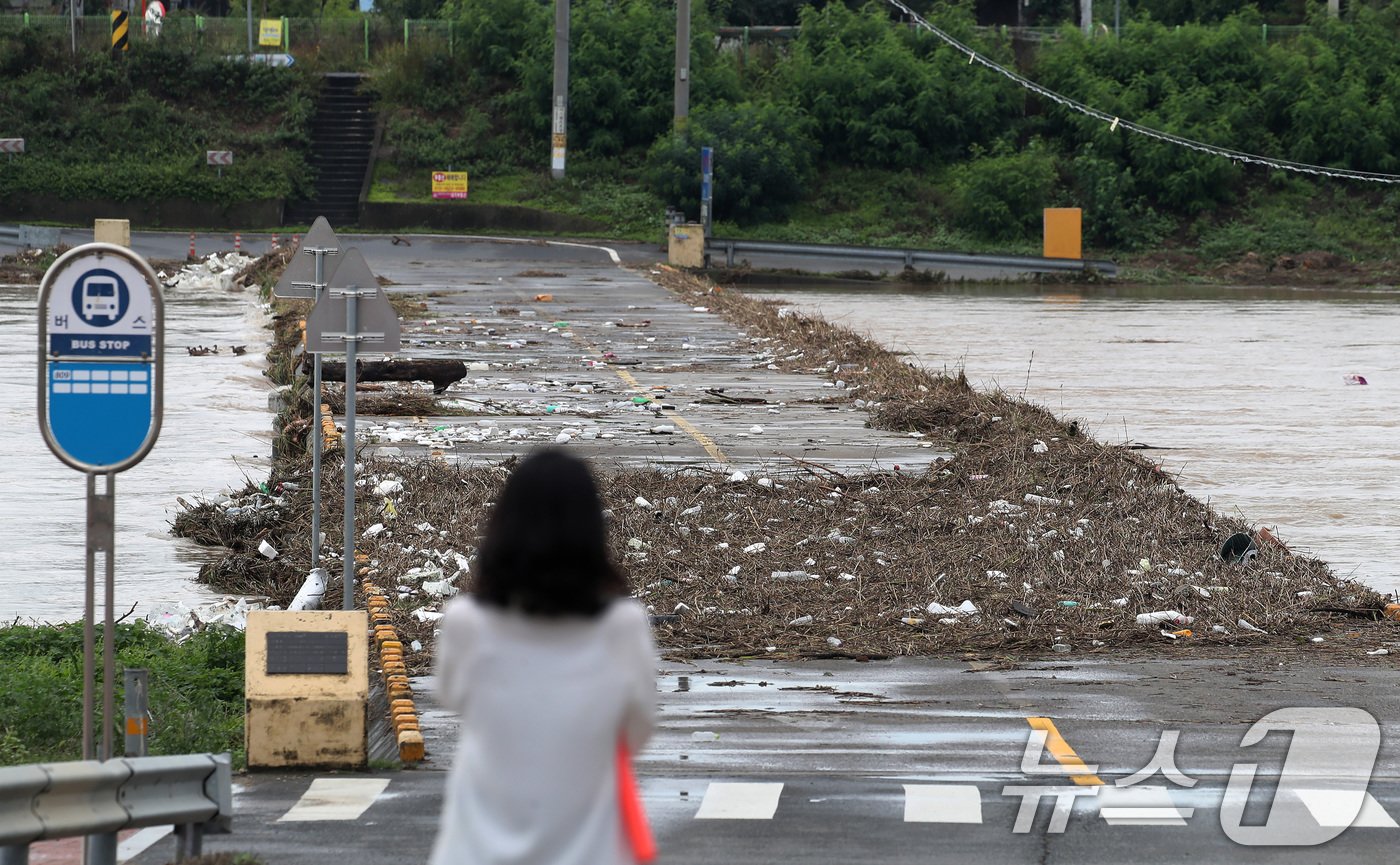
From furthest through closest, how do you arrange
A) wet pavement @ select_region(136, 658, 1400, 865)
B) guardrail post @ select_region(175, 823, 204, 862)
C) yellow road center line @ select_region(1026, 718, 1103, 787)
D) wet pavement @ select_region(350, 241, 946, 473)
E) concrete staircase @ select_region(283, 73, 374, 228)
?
1. concrete staircase @ select_region(283, 73, 374, 228)
2. wet pavement @ select_region(350, 241, 946, 473)
3. yellow road center line @ select_region(1026, 718, 1103, 787)
4. wet pavement @ select_region(136, 658, 1400, 865)
5. guardrail post @ select_region(175, 823, 204, 862)

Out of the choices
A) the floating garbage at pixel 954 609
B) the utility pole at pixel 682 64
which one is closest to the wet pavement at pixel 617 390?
the floating garbage at pixel 954 609

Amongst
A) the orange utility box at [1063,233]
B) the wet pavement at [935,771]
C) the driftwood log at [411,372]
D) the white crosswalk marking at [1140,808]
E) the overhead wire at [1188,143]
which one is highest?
the overhead wire at [1188,143]

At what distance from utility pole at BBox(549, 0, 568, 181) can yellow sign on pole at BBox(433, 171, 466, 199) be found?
10.3 ft

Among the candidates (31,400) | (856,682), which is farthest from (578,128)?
(856,682)

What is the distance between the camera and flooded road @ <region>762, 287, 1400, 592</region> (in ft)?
56.2

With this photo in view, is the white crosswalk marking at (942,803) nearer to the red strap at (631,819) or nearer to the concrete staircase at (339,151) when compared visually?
the red strap at (631,819)

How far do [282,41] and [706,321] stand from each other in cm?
4034

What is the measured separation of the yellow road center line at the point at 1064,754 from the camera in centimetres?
820

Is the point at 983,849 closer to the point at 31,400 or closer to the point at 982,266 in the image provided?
the point at 31,400

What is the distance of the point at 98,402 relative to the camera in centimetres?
693

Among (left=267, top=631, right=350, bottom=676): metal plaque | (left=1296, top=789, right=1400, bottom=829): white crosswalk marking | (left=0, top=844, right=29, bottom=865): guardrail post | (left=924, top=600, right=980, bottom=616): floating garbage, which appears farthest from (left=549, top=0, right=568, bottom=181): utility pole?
(left=0, top=844, right=29, bottom=865): guardrail post

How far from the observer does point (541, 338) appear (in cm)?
3134

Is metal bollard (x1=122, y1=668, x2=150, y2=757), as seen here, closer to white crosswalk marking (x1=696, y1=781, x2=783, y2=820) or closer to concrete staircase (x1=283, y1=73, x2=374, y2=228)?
white crosswalk marking (x1=696, y1=781, x2=783, y2=820)

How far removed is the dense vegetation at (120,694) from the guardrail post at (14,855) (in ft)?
7.80
